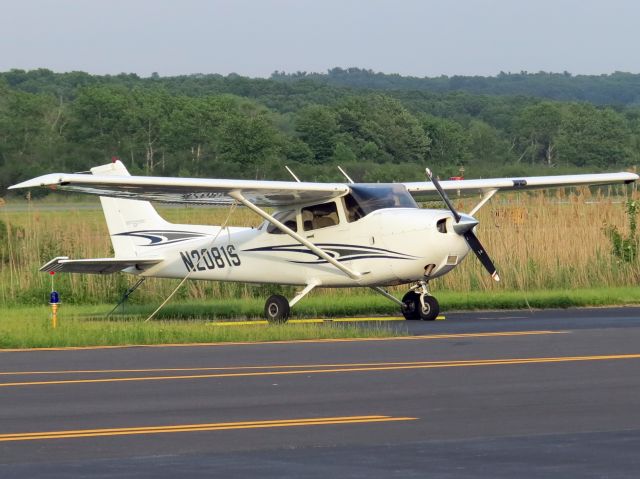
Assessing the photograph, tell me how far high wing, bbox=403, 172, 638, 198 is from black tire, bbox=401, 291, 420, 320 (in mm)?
2414

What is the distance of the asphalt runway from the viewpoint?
819cm

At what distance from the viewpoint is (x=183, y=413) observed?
34.2ft

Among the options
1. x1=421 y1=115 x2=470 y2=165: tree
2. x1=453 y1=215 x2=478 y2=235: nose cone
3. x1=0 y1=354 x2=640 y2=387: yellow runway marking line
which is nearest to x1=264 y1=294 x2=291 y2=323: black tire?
x1=453 y1=215 x2=478 y2=235: nose cone

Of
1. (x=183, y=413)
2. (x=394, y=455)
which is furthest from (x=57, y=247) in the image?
(x=394, y=455)

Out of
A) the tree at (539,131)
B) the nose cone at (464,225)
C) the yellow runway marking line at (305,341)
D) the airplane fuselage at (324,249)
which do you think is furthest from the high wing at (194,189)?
the tree at (539,131)

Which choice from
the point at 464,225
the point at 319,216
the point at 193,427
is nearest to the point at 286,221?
the point at 319,216

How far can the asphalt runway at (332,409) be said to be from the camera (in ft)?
26.9

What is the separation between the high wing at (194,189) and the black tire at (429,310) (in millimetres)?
1999

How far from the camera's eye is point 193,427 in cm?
966

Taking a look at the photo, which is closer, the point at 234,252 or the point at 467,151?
the point at 234,252

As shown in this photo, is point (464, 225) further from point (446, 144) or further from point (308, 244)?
point (446, 144)

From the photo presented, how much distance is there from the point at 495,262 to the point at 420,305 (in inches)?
211

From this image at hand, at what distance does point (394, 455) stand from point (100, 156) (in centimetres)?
3152

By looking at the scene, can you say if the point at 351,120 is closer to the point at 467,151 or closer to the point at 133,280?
the point at 467,151
